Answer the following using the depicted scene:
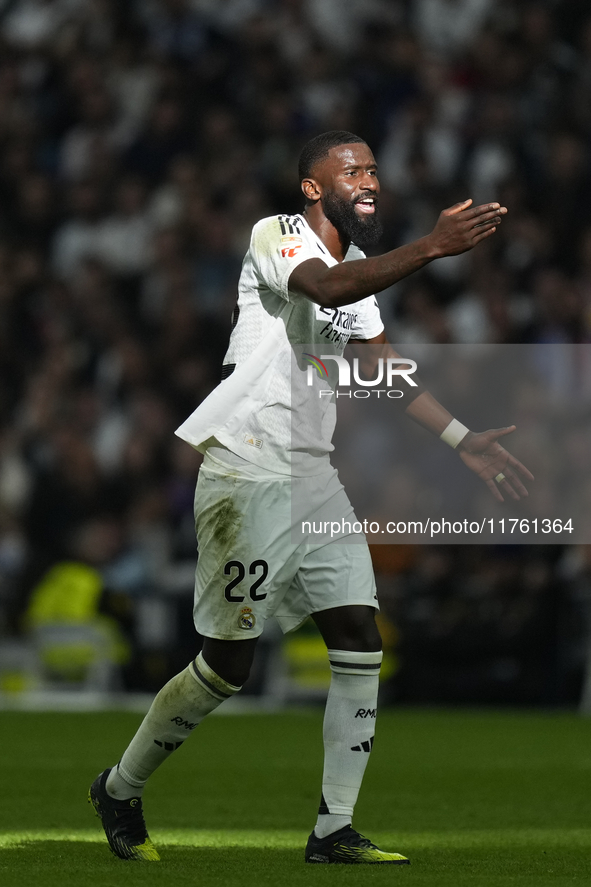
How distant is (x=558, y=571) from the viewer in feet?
33.9

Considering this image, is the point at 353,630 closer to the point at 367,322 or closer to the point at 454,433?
the point at 454,433

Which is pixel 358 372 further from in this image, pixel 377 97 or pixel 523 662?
pixel 377 97

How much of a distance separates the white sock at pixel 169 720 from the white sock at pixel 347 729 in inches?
12.1

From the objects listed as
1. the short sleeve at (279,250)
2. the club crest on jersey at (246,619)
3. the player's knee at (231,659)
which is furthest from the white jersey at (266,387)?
the player's knee at (231,659)

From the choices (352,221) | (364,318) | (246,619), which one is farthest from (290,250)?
(246,619)

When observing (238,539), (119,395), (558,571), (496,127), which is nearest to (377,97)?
(496,127)

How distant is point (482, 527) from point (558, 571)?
4.90 meters

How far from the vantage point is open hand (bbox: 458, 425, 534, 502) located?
4.66 meters

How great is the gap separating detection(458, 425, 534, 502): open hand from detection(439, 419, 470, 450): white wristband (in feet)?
0.06

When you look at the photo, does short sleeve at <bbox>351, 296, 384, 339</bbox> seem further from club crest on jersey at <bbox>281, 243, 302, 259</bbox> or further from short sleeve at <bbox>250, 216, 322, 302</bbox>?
club crest on jersey at <bbox>281, 243, 302, 259</bbox>

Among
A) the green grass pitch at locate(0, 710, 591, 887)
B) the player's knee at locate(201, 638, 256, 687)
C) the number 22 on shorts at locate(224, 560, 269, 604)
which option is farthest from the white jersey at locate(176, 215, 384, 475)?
the green grass pitch at locate(0, 710, 591, 887)

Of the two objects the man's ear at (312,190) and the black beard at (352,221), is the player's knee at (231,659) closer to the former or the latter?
the black beard at (352,221)

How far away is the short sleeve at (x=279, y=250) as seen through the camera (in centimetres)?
427

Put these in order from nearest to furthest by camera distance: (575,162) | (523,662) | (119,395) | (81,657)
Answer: (523,662)
(81,657)
(575,162)
(119,395)
